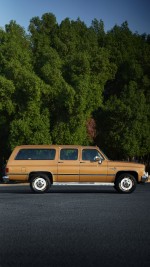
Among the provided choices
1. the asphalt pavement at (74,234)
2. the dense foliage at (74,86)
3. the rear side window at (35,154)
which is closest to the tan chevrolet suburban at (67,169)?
the rear side window at (35,154)

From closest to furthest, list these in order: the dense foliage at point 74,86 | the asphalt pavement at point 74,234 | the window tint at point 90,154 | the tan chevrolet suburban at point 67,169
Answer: the asphalt pavement at point 74,234 < the tan chevrolet suburban at point 67,169 < the window tint at point 90,154 < the dense foliage at point 74,86

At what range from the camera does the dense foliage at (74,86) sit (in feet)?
135

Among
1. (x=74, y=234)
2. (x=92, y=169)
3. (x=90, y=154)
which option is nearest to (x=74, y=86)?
(x=90, y=154)

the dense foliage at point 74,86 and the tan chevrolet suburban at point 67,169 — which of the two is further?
the dense foliage at point 74,86

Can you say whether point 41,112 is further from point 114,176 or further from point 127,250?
point 127,250

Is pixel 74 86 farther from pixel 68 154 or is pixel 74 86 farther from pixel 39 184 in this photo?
pixel 39 184

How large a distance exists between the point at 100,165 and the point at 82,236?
478 inches

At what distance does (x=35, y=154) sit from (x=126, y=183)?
362cm

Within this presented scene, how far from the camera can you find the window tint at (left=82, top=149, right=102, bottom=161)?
23.2m

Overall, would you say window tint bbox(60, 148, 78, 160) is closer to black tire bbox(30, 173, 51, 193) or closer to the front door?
the front door

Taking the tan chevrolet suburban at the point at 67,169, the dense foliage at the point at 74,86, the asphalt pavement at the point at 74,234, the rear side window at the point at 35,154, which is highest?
the dense foliage at the point at 74,86

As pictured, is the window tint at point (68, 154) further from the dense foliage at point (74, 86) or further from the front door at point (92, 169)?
the dense foliage at point (74, 86)

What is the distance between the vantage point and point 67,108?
41.5 m

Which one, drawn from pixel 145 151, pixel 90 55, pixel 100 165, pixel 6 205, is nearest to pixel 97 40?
pixel 90 55
